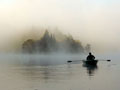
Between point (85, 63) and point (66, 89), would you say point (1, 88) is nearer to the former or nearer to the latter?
point (66, 89)

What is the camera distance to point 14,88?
51.2m

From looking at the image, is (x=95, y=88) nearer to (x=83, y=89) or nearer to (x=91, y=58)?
(x=83, y=89)

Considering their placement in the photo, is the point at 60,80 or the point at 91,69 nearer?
the point at 60,80

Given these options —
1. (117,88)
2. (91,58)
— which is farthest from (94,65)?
(117,88)

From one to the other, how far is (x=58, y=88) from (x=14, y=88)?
25.2ft

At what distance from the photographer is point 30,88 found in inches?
2003

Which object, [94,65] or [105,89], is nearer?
[105,89]

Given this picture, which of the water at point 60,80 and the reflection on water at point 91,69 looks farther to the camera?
the reflection on water at point 91,69

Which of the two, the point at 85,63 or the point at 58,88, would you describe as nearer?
the point at 58,88

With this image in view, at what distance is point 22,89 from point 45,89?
4061mm

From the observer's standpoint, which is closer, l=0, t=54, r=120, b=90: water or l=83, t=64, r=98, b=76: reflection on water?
l=0, t=54, r=120, b=90: water

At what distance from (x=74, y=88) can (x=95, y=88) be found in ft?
11.9

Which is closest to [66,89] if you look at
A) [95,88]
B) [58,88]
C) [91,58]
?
[58,88]

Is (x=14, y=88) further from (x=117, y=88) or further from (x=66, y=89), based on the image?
(x=117, y=88)
